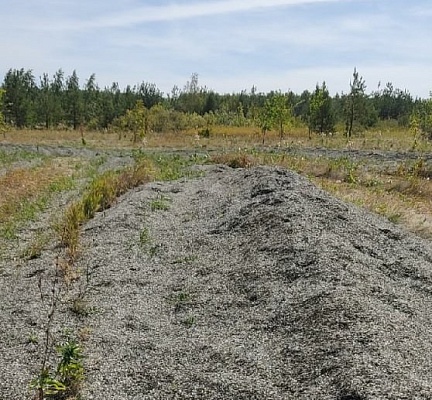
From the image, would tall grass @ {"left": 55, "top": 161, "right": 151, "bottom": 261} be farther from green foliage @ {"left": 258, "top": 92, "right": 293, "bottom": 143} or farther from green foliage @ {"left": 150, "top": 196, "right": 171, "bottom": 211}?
green foliage @ {"left": 258, "top": 92, "right": 293, "bottom": 143}

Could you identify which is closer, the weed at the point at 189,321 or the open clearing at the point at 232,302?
the open clearing at the point at 232,302

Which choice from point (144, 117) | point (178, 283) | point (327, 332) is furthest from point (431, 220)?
point (144, 117)

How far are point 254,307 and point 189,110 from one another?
2700 inches

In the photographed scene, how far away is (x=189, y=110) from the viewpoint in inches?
2911

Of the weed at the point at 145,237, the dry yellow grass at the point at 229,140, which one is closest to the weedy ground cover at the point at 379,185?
the weed at the point at 145,237

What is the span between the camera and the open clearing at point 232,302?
497cm

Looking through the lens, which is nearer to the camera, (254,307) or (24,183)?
(254,307)

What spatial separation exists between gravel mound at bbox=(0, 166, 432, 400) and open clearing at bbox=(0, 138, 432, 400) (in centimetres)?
2

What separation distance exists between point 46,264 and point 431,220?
8290 mm

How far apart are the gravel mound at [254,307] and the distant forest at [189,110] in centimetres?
2613

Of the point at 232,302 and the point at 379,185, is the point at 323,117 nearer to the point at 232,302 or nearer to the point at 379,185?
the point at 379,185

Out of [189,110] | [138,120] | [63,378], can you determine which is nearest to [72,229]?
[63,378]

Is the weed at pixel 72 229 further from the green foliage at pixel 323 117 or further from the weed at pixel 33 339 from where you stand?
the green foliage at pixel 323 117

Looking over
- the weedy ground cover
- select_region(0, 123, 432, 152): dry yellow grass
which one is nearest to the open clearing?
the weedy ground cover
